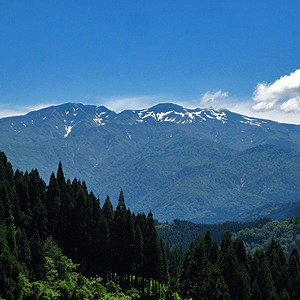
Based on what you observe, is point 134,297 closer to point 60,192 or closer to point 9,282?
point 60,192

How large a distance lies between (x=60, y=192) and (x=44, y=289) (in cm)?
3952

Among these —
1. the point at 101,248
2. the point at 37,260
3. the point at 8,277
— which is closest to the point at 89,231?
the point at 101,248

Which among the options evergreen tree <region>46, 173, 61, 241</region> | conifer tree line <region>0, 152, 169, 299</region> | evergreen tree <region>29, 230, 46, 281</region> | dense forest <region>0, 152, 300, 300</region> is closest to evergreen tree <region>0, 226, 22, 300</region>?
dense forest <region>0, 152, 300, 300</region>

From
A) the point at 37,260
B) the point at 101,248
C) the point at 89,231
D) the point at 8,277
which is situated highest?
the point at 89,231

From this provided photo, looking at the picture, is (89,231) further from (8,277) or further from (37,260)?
(8,277)

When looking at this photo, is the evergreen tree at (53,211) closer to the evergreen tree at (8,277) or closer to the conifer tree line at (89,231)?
the conifer tree line at (89,231)

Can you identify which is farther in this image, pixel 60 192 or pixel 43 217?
pixel 60 192

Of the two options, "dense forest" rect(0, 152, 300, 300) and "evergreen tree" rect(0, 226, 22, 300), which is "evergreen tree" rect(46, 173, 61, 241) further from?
"evergreen tree" rect(0, 226, 22, 300)

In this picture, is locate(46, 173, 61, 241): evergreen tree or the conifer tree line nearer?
the conifer tree line

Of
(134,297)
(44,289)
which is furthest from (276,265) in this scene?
(44,289)

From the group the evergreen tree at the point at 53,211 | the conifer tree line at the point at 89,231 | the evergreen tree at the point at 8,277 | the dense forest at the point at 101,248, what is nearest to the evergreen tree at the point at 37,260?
the dense forest at the point at 101,248

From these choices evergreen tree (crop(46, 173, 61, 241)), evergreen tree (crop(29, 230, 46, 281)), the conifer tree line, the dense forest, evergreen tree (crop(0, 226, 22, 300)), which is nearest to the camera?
evergreen tree (crop(0, 226, 22, 300))

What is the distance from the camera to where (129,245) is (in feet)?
235

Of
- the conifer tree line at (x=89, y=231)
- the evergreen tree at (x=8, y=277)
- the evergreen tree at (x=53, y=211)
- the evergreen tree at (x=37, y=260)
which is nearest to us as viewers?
the evergreen tree at (x=8, y=277)
